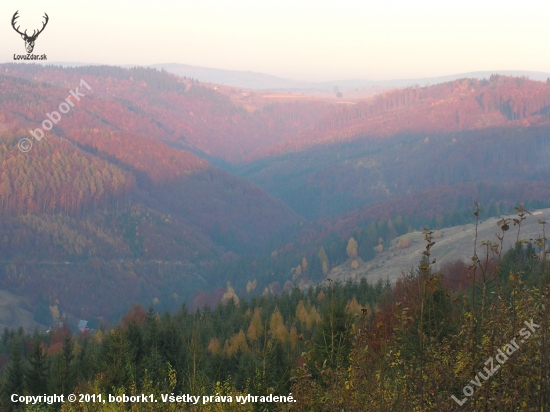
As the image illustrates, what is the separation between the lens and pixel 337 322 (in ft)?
92.9

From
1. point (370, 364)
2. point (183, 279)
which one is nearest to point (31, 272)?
point (183, 279)

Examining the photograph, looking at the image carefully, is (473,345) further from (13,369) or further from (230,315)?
(230,315)

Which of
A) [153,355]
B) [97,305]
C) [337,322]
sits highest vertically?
[337,322]

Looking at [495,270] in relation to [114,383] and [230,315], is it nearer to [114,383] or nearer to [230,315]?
[114,383]

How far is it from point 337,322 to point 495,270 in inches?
720

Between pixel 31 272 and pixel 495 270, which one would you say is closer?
pixel 495 270

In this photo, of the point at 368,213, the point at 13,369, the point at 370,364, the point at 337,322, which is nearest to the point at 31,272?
the point at 368,213

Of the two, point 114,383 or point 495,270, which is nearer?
point 495,270

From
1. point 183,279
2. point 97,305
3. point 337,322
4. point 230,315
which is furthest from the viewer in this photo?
point 183,279

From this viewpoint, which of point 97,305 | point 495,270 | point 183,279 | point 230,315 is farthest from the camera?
point 183,279

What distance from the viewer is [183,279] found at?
186 m

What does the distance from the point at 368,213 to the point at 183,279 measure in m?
60.2

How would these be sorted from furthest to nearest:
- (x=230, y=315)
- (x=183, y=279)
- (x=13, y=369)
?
1. (x=183, y=279)
2. (x=230, y=315)
3. (x=13, y=369)

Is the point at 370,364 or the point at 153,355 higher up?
the point at 370,364
